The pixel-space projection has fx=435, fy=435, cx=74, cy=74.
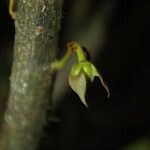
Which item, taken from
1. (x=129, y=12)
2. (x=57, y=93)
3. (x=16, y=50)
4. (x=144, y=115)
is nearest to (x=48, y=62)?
(x=16, y=50)

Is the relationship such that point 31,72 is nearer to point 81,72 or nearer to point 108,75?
point 81,72

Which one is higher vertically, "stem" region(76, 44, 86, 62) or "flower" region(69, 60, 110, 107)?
"stem" region(76, 44, 86, 62)

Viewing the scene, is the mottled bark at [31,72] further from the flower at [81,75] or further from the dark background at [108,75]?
the dark background at [108,75]

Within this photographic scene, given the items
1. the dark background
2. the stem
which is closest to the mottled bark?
the stem

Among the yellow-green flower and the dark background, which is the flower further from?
the dark background

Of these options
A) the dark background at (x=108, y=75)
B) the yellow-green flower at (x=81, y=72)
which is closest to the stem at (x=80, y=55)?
the yellow-green flower at (x=81, y=72)

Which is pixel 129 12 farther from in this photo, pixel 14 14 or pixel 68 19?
pixel 14 14
